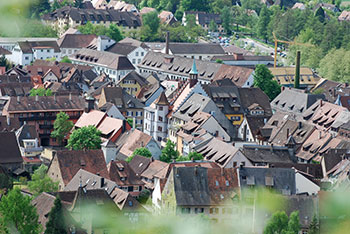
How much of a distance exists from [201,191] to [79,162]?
26.5 ft

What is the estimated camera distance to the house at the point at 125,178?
38.7m

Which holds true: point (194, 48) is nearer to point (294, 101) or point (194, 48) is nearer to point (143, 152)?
point (294, 101)

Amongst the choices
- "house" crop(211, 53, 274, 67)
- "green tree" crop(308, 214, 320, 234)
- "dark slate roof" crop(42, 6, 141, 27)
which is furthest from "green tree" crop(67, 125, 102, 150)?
"dark slate roof" crop(42, 6, 141, 27)

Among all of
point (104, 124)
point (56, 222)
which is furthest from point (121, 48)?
point (56, 222)

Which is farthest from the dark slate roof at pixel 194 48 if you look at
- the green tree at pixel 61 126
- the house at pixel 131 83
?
the green tree at pixel 61 126

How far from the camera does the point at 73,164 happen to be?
4022 centimetres

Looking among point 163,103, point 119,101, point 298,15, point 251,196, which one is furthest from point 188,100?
point 298,15

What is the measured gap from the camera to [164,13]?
336ft

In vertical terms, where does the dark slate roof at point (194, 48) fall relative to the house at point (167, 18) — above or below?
above

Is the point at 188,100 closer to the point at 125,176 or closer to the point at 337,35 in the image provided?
the point at 125,176

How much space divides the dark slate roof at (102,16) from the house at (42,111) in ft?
120

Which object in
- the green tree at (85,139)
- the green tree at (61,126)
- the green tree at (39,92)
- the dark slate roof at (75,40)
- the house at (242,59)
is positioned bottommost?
the house at (242,59)

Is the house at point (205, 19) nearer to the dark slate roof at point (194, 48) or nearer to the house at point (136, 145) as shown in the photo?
the dark slate roof at point (194, 48)

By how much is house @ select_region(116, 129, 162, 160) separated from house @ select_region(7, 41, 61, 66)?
31305mm
